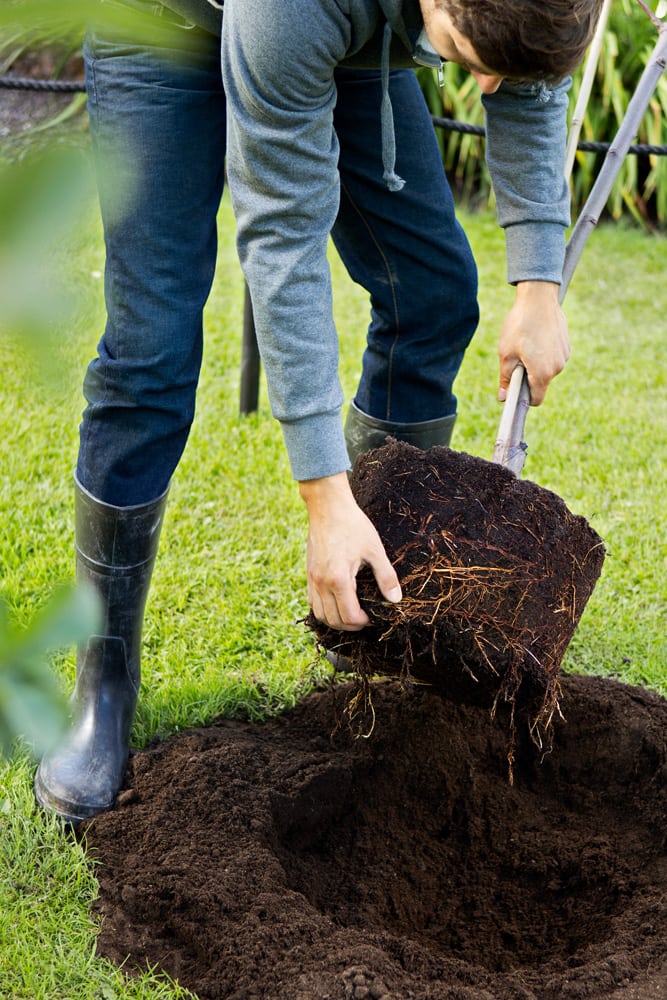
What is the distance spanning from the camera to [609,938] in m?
1.85

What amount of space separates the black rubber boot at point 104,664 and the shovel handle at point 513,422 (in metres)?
0.65

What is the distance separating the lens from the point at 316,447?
5.46ft

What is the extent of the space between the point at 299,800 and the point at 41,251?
5.74 ft

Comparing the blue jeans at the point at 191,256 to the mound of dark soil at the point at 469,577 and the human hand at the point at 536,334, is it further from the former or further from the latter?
the mound of dark soil at the point at 469,577

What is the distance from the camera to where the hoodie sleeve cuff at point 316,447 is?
1663 mm

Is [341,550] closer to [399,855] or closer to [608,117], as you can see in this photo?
[399,855]

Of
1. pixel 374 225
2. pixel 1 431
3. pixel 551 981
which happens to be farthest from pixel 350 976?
pixel 1 431

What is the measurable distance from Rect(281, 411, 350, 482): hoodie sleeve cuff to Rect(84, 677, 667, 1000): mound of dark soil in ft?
1.77

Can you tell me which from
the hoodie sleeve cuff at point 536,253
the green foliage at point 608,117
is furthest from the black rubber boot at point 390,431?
the green foliage at point 608,117

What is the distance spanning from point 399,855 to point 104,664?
2.20 feet

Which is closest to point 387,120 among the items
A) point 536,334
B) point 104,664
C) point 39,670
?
point 536,334

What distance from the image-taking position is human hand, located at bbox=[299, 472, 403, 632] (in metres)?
1.66

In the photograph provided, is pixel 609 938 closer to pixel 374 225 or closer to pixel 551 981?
pixel 551 981

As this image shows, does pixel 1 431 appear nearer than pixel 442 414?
No
